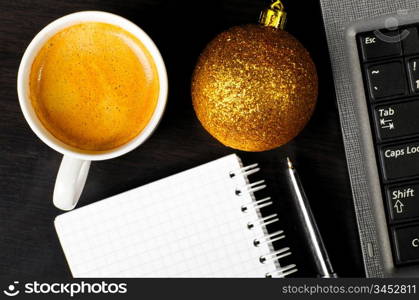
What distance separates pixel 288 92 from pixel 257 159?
0.12m

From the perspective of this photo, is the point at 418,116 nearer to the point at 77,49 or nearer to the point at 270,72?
the point at 270,72

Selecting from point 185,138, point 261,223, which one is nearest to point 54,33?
point 185,138

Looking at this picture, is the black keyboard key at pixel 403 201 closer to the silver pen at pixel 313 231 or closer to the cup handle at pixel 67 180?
the silver pen at pixel 313 231

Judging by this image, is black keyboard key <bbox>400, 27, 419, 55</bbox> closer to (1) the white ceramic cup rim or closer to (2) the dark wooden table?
(2) the dark wooden table

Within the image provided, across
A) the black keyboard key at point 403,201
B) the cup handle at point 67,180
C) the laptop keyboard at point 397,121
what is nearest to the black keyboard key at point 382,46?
the laptop keyboard at point 397,121

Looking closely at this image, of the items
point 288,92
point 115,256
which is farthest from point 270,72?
point 115,256

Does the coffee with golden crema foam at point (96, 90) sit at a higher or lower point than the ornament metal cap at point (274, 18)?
lower

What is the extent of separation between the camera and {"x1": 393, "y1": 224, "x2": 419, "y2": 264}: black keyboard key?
0.50m

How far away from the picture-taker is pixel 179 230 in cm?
56

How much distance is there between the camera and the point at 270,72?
46cm

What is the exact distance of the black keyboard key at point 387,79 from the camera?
488 millimetres

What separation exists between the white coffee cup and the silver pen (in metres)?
0.15

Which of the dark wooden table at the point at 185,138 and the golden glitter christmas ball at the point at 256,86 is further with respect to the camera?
the dark wooden table at the point at 185,138

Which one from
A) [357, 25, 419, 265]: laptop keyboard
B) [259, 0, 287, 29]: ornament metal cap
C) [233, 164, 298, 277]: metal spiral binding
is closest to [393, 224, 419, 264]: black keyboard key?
[357, 25, 419, 265]: laptop keyboard
